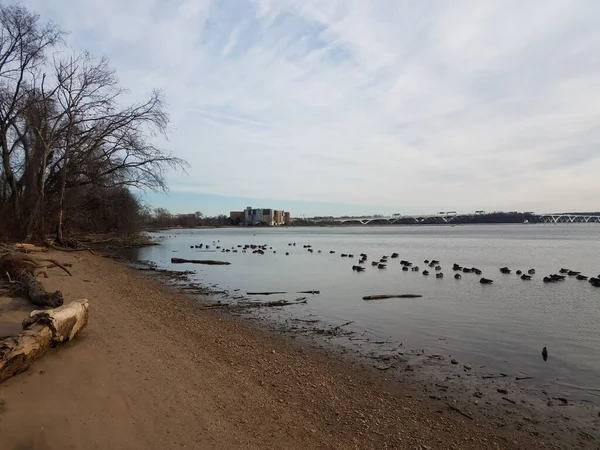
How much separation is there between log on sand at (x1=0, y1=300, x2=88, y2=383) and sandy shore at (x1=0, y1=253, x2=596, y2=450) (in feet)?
0.49

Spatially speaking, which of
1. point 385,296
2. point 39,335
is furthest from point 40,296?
point 385,296

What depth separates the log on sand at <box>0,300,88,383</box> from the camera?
5.15 meters

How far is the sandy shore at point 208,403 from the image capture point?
178 inches

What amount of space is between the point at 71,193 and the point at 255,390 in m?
28.1

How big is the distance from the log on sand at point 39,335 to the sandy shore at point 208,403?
0.49 feet

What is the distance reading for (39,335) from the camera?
5832 millimetres

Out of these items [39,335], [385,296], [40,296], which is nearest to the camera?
[39,335]

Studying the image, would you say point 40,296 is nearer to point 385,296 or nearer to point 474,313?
point 385,296

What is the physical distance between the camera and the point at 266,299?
53.2 feet

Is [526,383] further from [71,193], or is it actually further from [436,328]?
[71,193]

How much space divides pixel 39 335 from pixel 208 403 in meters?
2.66

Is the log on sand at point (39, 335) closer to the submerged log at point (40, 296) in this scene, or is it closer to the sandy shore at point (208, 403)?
the sandy shore at point (208, 403)

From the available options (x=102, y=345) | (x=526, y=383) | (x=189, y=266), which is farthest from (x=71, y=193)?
(x=526, y=383)

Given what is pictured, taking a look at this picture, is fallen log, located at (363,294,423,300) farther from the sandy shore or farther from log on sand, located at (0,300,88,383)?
log on sand, located at (0,300,88,383)
